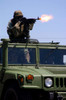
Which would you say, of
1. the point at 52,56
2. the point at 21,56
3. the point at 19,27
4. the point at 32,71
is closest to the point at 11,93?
the point at 32,71

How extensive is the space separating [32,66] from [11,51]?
629mm

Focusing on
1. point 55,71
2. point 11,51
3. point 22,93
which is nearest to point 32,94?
point 22,93

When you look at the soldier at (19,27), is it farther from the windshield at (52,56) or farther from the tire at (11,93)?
the tire at (11,93)

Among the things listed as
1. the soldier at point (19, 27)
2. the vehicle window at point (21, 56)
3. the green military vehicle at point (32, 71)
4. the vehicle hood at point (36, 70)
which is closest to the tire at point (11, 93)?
the green military vehicle at point (32, 71)

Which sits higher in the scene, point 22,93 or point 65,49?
point 65,49

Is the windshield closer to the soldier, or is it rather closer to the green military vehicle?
the green military vehicle

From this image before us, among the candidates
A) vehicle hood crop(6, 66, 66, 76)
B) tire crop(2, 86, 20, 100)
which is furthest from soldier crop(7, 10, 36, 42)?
tire crop(2, 86, 20, 100)

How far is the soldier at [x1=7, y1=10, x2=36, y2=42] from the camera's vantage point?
8.99m

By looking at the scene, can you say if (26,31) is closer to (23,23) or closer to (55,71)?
(23,23)

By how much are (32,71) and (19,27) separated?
179cm

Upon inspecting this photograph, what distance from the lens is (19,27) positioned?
9078 millimetres

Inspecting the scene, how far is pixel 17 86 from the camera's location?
756cm

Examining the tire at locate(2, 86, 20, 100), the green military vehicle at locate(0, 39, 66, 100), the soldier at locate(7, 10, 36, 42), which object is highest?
the soldier at locate(7, 10, 36, 42)

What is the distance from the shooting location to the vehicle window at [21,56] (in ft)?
27.2
